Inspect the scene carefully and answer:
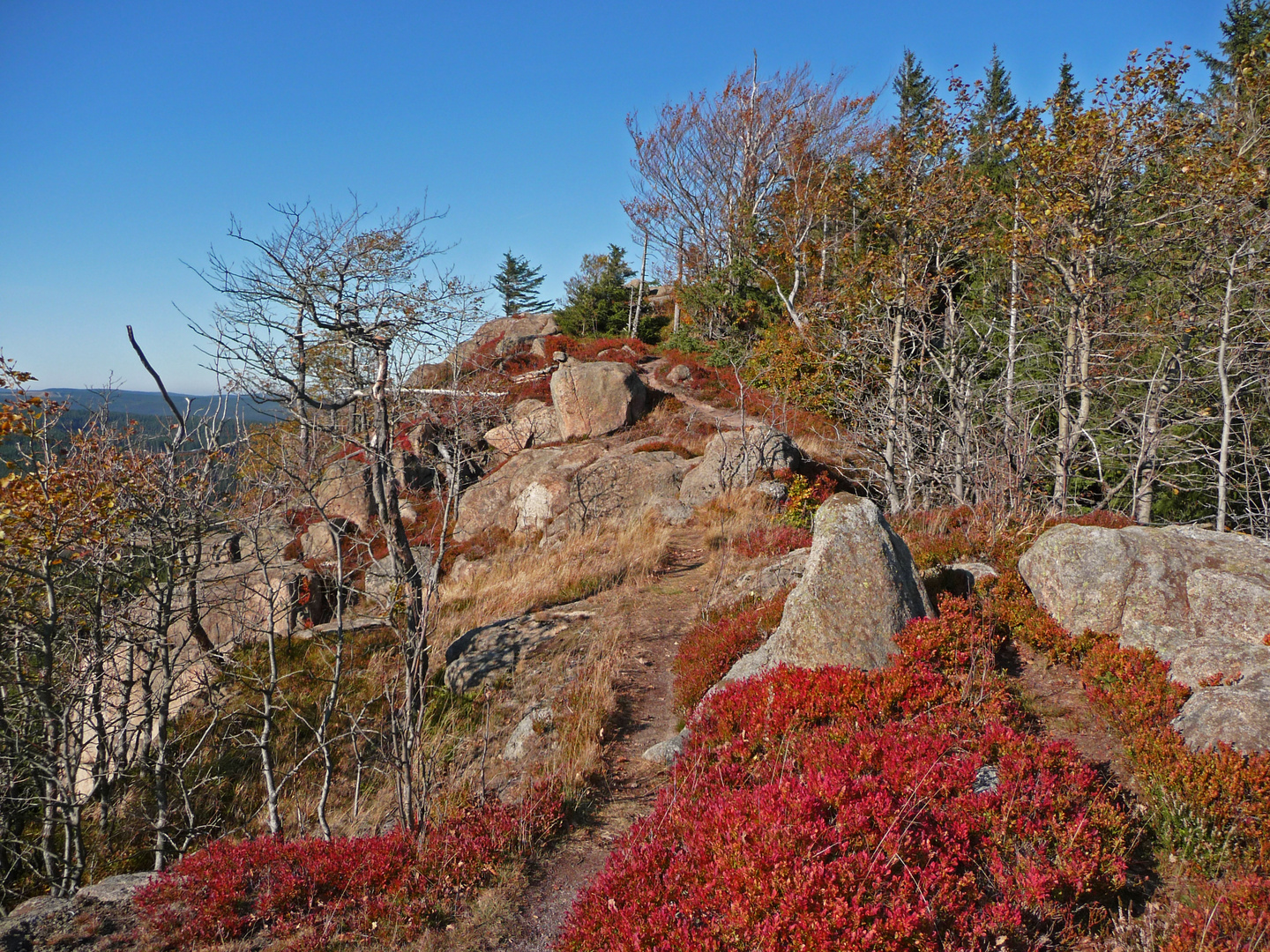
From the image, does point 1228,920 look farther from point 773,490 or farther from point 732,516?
point 773,490

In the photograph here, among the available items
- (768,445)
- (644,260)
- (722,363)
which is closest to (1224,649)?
(768,445)

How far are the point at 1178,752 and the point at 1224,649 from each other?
1.63 metres

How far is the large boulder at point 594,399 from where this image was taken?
23.6m

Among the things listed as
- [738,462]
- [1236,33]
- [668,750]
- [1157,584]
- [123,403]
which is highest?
[1236,33]

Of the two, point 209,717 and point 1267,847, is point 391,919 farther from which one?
point 209,717

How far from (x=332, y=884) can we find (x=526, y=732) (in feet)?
8.30

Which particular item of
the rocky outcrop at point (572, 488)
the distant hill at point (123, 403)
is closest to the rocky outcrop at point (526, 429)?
the rocky outcrop at point (572, 488)

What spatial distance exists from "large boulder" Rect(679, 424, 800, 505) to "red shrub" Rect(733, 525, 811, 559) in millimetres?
3178

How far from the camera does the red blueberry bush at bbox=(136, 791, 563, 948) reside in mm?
3812

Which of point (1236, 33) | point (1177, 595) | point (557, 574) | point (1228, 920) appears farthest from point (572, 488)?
point (1236, 33)

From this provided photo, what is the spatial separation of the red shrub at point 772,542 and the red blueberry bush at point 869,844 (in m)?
5.56

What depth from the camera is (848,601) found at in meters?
6.19

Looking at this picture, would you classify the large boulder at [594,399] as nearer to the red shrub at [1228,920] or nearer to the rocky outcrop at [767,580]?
the rocky outcrop at [767,580]

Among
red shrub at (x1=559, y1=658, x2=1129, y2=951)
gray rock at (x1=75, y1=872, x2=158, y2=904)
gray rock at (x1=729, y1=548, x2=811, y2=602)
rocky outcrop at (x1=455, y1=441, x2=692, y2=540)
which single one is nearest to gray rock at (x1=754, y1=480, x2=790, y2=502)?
rocky outcrop at (x1=455, y1=441, x2=692, y2=540)
